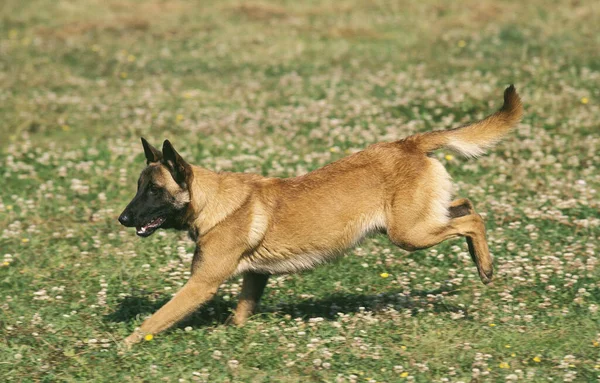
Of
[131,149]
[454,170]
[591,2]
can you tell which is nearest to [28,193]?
[131,149]

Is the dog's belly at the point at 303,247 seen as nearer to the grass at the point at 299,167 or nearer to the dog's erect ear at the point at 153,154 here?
the grass at the point at 299,167

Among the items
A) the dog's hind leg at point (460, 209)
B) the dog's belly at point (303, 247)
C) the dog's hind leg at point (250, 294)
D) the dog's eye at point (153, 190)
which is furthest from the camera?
the dog's hind leg at point (460, 209)

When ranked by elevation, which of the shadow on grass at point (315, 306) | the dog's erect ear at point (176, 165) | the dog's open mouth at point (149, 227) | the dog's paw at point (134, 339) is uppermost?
the dog's erect ear at point (176, 165)

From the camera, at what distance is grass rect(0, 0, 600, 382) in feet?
22.7

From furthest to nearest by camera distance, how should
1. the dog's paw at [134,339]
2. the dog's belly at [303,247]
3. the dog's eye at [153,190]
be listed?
the dog's belly at [303,247] → the dog's eye at [153,190] → the dog's paw at [134,339]

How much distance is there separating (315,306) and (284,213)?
110 cm

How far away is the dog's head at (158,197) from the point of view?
23.3 ft

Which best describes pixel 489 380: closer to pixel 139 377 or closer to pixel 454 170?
pixel 139 377

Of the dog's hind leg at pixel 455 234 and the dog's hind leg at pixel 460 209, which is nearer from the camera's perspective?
the dog's hind leg at pixel 455 234

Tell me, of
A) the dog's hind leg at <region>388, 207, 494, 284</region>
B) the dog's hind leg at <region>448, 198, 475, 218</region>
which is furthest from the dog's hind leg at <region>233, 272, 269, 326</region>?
the dog's hind leg at <region>448, 198, 475, 218</region>

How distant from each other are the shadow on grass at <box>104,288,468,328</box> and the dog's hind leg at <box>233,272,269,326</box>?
18cm

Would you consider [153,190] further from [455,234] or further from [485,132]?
[485,132]

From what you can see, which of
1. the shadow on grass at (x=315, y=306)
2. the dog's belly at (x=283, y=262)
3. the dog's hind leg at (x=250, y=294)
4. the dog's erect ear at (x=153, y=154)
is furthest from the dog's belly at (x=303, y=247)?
the dog's erect ear at (x=153, y=154)

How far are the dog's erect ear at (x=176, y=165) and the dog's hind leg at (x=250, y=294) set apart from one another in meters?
1.12
